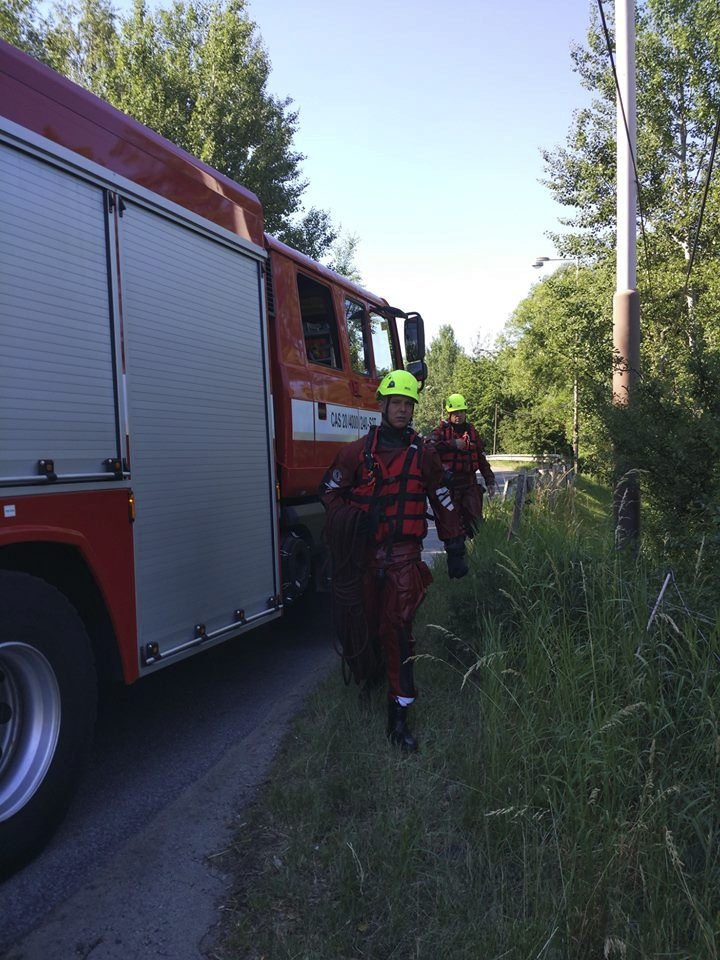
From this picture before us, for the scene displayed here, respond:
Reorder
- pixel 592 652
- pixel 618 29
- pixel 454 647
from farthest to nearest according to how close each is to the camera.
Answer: pixel 618 29, pixel 454 647, pixel 592 652

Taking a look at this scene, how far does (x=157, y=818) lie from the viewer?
319 centimetres

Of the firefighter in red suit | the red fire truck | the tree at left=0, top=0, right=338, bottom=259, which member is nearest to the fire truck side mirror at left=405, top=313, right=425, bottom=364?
the firefighter in red suit

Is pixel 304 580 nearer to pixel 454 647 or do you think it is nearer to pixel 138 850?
pixel 454 647

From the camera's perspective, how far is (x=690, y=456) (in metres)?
4.16

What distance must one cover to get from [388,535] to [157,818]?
170cm

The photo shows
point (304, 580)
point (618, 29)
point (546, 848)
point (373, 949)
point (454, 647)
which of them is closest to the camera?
point (373, 949)

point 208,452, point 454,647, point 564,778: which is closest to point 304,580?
point 454,647

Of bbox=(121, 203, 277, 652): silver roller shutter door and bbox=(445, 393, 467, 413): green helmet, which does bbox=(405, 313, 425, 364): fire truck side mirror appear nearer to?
bbox=(445, 393, 467, 413): green helmet

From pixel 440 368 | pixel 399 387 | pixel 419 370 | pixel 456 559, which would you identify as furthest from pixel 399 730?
pixel 440 368

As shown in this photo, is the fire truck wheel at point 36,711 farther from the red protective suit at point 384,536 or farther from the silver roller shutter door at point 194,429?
the red protective suit at point 384,536

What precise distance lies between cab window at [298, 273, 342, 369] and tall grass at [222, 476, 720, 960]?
2.73 metres

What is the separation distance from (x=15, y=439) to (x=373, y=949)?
81.8 inches

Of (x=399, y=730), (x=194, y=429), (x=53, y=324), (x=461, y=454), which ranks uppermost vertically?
(x=53, y=324)

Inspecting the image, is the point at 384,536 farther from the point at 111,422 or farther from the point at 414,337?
the point at 414,337
